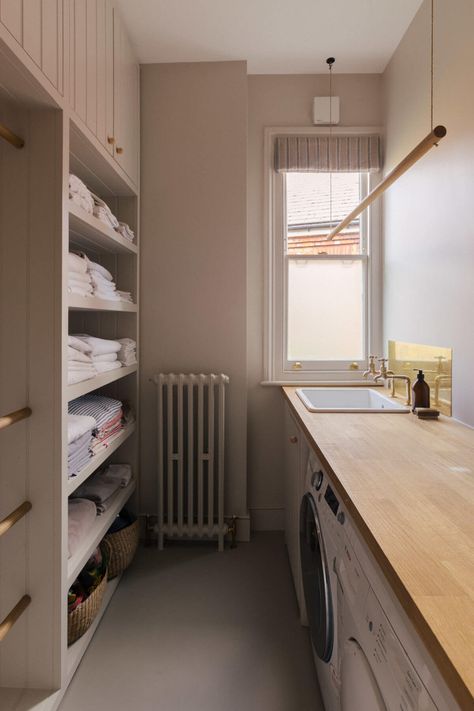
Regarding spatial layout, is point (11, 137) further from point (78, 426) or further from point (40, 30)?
point (78, 426)

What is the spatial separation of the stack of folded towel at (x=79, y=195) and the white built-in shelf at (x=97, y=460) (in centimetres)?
102

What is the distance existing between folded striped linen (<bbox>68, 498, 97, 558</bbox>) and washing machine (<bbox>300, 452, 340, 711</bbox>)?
2.85ft

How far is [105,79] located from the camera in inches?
71.3

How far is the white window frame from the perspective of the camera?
2627mm

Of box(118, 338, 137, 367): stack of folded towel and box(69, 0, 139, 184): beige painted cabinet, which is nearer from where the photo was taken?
box(69, 0, 139, 184): beige painted cabinet

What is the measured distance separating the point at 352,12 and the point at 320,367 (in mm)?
1866

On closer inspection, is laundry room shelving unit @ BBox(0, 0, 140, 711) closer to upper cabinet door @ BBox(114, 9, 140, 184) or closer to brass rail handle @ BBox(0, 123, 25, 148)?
brass rail handle @ BBox(0, 123, 25, 148)

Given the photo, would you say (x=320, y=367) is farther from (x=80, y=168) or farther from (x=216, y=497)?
(x=80, y=168)

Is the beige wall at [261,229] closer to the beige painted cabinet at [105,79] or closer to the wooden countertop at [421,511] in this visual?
the beige painted cabinet at [105,79]

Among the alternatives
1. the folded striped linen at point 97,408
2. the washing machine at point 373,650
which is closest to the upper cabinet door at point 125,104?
the folded striped linen at point 97,408

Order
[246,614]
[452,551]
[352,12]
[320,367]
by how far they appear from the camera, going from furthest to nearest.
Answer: [320,367]
[352,12]
[246,614]
[452,551]

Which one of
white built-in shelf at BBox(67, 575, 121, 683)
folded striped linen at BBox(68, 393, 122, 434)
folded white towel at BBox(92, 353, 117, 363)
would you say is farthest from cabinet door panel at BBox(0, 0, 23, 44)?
white built-in shelf at BBox(67, 575, 121, 683)

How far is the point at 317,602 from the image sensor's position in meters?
1.29

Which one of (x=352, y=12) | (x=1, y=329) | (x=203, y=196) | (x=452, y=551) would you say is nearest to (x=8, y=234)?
(x=1, y=329)
